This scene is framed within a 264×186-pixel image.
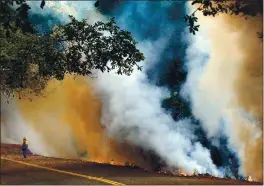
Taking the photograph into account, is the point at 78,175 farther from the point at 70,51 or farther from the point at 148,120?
the point at 148,120

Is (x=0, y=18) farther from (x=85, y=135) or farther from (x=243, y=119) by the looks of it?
(x=85, y=135)

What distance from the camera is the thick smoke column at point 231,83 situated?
115ft

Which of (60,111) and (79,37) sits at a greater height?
(60,111)

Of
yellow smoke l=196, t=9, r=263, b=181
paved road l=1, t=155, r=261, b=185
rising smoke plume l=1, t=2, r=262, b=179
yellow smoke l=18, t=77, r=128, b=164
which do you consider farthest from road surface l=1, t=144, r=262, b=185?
yellow smoke l=18, t=77, r=128, b=164

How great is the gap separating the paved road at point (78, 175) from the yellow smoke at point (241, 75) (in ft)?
40.2

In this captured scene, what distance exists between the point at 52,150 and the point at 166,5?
17.7m

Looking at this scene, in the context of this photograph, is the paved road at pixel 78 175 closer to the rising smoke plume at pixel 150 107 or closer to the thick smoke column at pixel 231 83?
the rising smoke plume at pixel 150 107

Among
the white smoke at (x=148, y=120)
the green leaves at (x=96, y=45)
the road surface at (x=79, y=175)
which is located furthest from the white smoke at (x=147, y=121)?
the green leaves at (x=96, y=45)

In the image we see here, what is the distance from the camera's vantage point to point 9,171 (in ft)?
86.6

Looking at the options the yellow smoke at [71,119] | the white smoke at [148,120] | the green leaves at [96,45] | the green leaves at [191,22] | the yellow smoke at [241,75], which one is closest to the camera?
the green leaves at [191,22]

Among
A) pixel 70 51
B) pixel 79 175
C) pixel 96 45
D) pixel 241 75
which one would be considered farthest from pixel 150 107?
pixel 70 51

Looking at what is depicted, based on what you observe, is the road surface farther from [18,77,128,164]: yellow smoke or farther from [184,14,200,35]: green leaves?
[18,77,128,164]: yellow smoke

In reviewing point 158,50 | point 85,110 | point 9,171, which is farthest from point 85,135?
point 9,171

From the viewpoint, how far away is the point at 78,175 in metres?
23.9
